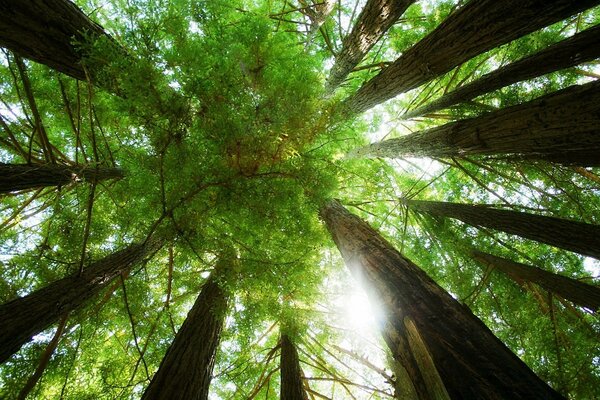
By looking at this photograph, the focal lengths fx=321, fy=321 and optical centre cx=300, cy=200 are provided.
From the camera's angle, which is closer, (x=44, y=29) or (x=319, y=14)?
(x=44, y=29)

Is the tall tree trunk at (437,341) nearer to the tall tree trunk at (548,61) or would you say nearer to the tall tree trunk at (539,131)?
the tall tree trunk at (539,131)

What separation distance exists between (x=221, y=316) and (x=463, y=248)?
322cm

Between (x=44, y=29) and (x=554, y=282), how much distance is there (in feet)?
17.4

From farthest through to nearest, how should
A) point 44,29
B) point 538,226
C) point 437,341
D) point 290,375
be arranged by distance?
point 290,375 < point 538,226 < point 44,29 < point 437,341

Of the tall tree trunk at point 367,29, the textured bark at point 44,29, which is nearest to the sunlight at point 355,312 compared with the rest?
the tall tree trunk at point 367,29

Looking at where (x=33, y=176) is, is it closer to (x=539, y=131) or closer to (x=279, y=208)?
(x=279, y=208)

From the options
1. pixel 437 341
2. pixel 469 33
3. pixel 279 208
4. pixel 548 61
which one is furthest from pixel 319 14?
pixel 437 341

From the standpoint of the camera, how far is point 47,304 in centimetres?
297

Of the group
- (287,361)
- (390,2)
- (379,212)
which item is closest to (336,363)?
(287,361)

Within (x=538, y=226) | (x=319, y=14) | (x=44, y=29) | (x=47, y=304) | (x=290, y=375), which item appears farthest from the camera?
(x=319, y=14)

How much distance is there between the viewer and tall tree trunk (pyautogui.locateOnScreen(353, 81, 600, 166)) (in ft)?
7.69

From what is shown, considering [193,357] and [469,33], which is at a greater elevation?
[469,33]

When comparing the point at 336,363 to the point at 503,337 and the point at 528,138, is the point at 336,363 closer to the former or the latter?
the point at 503,337

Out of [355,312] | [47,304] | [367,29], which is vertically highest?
[367,29]
